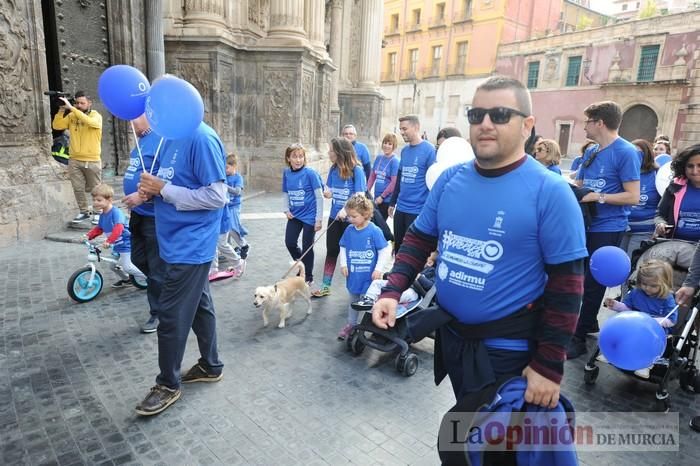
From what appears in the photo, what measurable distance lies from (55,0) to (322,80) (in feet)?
25.8

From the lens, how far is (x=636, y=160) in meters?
3.96

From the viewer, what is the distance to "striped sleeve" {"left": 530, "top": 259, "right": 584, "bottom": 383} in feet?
5.73

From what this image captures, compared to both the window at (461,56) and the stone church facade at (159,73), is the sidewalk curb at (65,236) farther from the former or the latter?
the window at (461,56)

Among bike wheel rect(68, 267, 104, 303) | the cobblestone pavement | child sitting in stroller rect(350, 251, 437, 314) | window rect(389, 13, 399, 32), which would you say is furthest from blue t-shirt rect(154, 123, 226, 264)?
window rect(389, 13, 399, 32)

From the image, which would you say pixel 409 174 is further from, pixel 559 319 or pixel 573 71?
pixel 573 71

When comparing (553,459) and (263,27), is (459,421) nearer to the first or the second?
(553,459)

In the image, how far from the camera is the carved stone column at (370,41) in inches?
805

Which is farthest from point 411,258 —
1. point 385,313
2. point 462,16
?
point 462,16

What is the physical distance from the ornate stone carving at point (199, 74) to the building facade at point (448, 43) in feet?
110

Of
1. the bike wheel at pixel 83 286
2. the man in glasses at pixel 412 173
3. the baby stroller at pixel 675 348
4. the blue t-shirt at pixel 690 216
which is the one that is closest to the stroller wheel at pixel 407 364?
the baby stroller at pixel 675 348

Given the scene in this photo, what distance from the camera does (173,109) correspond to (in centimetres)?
272

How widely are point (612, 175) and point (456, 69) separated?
142ft

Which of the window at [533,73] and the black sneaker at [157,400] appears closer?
the black sneaker at [157,400]

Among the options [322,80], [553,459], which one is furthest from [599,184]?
[322,80]
